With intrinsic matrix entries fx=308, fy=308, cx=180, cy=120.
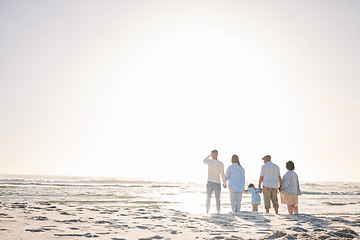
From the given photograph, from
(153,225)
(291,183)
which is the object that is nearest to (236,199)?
(291,183)

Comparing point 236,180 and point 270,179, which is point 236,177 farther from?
point 270,179

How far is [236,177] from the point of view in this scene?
37.3 feet

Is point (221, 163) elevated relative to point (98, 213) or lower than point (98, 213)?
elevated

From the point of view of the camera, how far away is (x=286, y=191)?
11.2m

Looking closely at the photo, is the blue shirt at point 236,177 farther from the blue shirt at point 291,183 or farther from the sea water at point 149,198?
the sea water at point 149,198

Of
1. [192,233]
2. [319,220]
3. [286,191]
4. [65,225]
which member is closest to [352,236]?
[319,220]

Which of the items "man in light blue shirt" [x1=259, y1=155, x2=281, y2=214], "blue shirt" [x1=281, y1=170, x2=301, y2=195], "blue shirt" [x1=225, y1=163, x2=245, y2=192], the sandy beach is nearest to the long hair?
"blue shirt" [x1=225, y1=163, x2=245, y2=192]

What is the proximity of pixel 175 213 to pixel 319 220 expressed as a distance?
418 cm

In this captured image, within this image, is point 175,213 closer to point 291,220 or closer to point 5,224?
point 291,220

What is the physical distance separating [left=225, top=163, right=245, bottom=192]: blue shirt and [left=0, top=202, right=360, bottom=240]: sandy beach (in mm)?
1647

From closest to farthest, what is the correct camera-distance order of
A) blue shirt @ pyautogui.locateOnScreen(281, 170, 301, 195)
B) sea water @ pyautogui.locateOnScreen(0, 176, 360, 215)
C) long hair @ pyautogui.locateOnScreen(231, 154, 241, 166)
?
blue shirt @ pyautogui.locateOnScreen(281, 170, 301, 195) < long hair @ pyautogui.locateOnScreen(231, 154, 241, 166) < sea water @ pyautogui.locateOnScreen(0, 176, 360, 215)

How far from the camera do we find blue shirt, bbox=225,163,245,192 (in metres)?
11.4

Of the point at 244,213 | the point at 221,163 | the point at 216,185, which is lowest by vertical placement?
the point at 244,213

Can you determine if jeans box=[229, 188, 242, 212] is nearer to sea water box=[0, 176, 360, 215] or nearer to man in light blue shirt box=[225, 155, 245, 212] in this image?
man in light blue shirt box=[225, 155, 245, 212]
